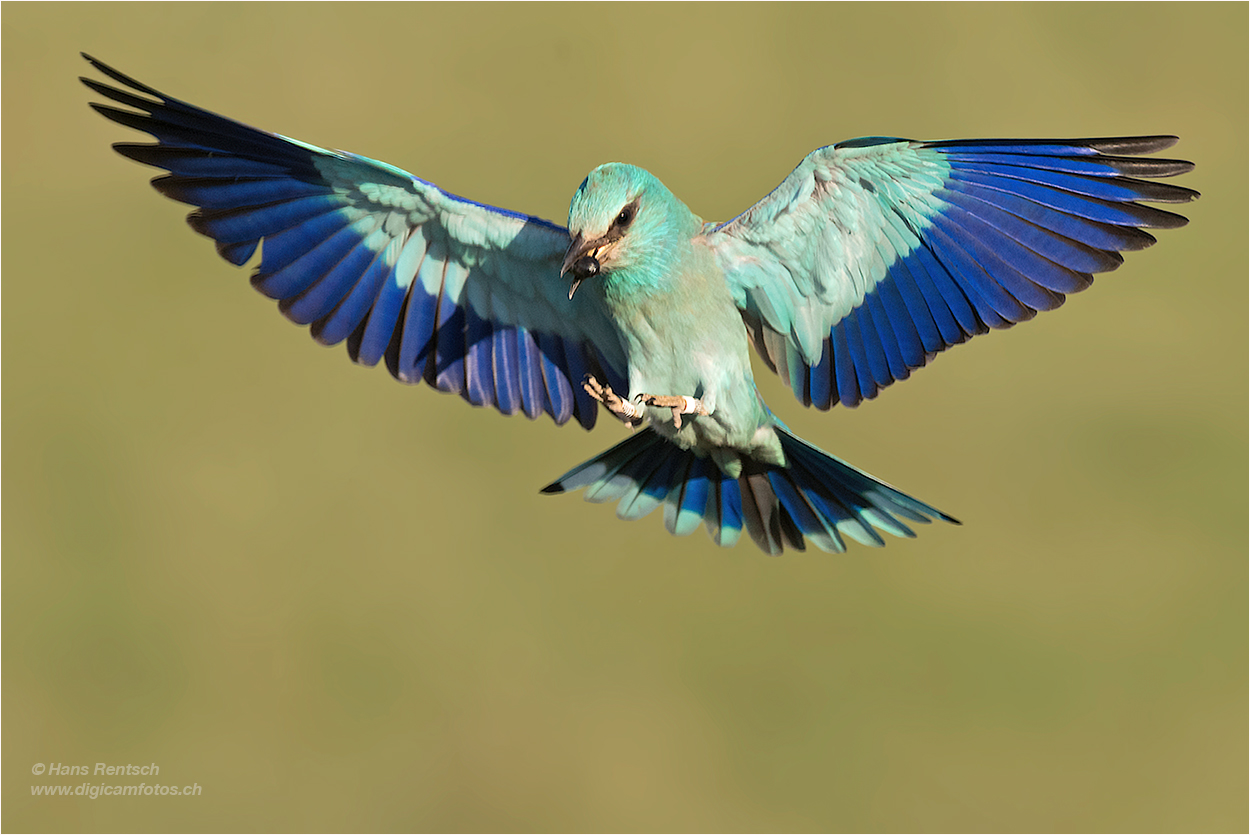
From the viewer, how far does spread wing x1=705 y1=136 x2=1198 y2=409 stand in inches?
126

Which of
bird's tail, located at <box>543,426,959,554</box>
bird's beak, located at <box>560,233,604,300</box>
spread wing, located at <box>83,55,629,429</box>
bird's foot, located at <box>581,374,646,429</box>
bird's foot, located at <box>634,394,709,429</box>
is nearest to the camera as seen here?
bird's beak, located at <box>560,233,604,300</box>

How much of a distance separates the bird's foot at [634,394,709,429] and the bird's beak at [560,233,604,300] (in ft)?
1.45

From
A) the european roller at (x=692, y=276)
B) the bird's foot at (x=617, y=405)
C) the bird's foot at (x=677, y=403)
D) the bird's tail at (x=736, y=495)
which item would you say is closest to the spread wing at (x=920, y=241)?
the european roller at (x=692, y=276)

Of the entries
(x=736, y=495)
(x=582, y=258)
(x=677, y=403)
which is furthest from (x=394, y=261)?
(x=736, y=495)

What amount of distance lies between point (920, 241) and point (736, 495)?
1110mm

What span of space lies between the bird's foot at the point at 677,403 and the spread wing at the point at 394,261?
0.47 metres

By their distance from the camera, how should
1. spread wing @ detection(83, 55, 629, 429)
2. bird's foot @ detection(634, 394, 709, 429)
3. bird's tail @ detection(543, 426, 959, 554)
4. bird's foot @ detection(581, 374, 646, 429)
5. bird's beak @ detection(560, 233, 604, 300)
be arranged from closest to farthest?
bird's beak @ detection(560, 233, 604, 300), bird's foot @ detection(581, 374, 646, 429), bird's foot @ detection(634, 394, 709, 429), spread wing @ detection(83, 55, 629, 429), bird's tail @ detection(543, 426, 959, 554)

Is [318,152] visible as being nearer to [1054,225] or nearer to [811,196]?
[811,196]

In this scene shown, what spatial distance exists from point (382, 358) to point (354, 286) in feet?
0.90

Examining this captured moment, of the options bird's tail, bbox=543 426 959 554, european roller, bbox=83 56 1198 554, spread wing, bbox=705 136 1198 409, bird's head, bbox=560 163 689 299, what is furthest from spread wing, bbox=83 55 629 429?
spread wing, bbox=705 136 1198 409

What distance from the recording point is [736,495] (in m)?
3.92

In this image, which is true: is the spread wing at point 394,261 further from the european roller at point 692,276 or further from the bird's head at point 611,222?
the bird's head at point 611,222

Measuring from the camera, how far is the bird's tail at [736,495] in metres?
3.70

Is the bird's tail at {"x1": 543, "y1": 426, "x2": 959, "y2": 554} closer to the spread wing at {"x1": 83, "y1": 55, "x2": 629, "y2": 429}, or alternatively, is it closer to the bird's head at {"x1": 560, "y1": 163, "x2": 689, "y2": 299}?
the spread wing at {"x1": 83, "y1": 55, "x2": 629, "y2": 429}
